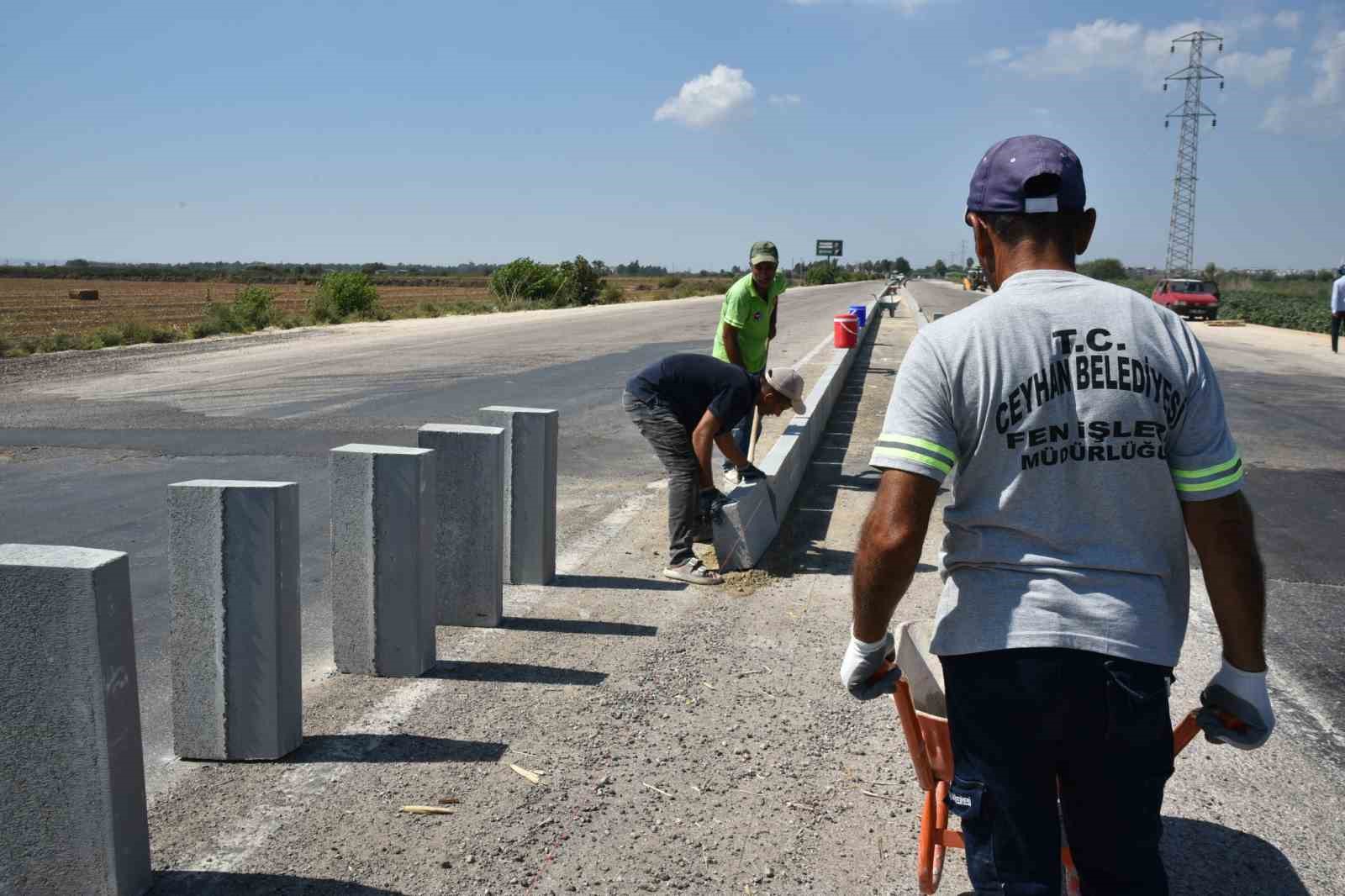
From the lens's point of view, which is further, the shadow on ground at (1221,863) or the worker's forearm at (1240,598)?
the shadow on ground at (1221,863)

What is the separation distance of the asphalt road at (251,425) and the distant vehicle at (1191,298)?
21542 millimetres

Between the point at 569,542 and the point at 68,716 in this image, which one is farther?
the point at 569,542

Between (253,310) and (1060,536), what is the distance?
110ft

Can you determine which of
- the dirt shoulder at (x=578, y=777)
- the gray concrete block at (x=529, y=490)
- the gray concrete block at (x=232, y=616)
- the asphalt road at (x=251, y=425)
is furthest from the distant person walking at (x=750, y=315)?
the gray concrete block at (x=232, y=616)

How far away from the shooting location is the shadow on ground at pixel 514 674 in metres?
4.92

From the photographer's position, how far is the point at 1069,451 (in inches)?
85.4

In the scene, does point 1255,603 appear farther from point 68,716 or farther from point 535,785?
point 68,716

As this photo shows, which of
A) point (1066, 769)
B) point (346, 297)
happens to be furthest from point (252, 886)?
point (346, 297)

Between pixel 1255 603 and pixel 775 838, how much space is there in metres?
1.82

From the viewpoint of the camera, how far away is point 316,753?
4164 mm

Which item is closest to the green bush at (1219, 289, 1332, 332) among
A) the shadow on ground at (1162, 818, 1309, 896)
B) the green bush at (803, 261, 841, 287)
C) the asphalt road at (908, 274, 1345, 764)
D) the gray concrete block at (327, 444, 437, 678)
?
the asphalt road at (908, 274, 1345, 764)

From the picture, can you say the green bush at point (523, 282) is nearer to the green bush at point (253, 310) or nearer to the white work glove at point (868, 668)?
the green bush at point (253, 310)

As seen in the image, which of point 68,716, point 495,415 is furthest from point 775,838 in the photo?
point 495,415

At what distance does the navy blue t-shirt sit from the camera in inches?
267
